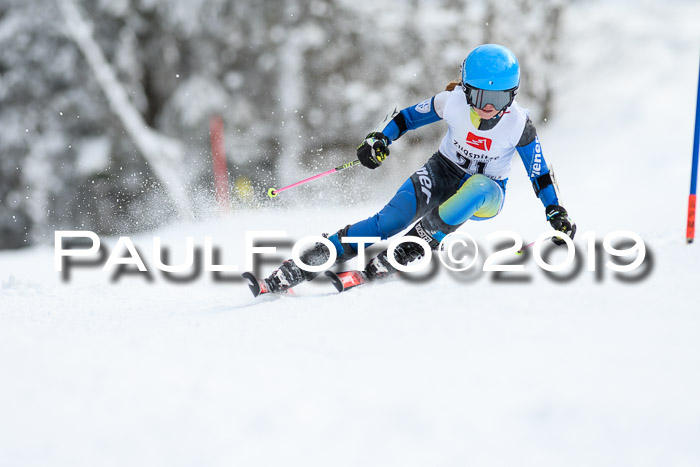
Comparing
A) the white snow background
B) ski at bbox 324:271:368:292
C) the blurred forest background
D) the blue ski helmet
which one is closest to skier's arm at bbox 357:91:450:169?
the blue ski helmet

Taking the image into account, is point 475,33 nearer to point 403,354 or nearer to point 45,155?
point 45,155

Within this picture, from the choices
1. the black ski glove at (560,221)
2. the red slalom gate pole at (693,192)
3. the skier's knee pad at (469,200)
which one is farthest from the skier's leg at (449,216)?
the red slalom gate pole at (693,192)

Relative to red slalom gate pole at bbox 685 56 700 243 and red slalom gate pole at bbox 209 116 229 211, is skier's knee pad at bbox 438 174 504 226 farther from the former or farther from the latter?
red slalom gate pole at bbox 209 116 229 211

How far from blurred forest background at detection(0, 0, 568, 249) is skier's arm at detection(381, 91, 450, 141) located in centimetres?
552

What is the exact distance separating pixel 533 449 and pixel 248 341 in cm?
121

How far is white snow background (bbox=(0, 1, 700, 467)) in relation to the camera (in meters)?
1.60

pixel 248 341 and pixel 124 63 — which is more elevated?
pixel 124 63

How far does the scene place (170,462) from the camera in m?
1.59

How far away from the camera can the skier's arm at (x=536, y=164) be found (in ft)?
10.9

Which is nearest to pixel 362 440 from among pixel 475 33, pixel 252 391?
pixel 252 391

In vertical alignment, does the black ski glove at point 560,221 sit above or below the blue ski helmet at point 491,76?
below

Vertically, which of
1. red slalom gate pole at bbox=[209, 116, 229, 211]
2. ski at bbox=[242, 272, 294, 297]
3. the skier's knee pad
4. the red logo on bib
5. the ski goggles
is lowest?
ski at bbox=[242, 272, 294, 297]

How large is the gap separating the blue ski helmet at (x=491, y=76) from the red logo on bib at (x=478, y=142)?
0.82 ft

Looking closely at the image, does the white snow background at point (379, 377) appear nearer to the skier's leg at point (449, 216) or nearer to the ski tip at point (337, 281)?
the ski tip at point (337, 281)
